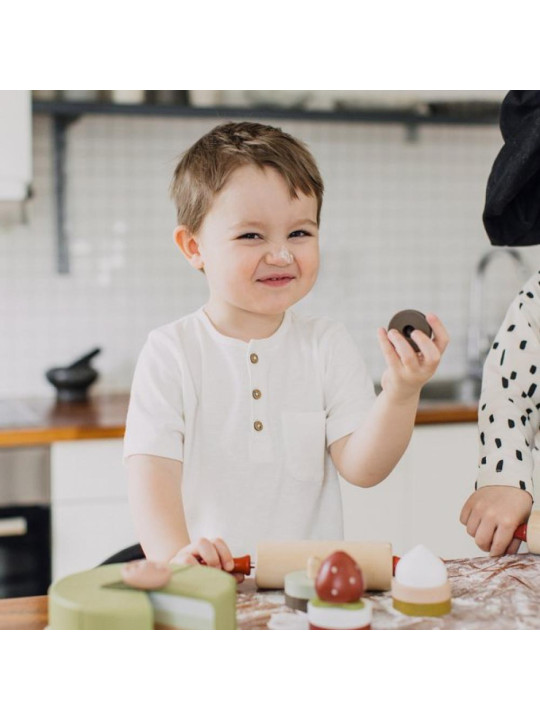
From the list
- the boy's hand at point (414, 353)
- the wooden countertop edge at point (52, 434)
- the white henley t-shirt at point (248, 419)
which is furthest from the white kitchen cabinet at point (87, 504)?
the boy's hand at point (414, 353)

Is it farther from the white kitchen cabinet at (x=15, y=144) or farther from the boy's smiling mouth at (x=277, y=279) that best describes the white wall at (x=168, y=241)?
the boy's smiling mouth at (x=277, y=279)

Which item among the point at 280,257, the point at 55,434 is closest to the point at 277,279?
the point at 280,257

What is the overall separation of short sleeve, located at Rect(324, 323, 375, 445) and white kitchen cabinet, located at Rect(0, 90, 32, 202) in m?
0.92

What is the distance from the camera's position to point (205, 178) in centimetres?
72

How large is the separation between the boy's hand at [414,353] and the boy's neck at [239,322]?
195 millimetres

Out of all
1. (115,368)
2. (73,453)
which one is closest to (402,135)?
(115,368)

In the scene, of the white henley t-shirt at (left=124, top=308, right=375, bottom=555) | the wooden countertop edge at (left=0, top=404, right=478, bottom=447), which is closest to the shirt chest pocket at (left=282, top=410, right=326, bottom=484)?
the white henley t-shirt at (left=124, top=308, right=375, bottom=555)

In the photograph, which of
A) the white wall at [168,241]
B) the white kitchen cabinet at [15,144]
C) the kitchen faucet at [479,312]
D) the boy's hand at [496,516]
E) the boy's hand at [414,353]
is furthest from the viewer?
the kitchen faucet at [479,312]

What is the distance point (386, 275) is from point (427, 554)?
144 cm

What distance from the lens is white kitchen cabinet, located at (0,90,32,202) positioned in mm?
1483

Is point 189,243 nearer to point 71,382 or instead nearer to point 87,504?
point 87,504

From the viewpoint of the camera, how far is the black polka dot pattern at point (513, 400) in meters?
0.76

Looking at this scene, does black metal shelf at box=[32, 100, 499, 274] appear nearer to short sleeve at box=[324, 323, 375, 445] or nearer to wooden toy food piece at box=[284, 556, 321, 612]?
short sleeve at box=[324, 323, 375, 445]

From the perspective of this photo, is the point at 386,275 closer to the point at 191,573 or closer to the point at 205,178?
the point at 205,178
